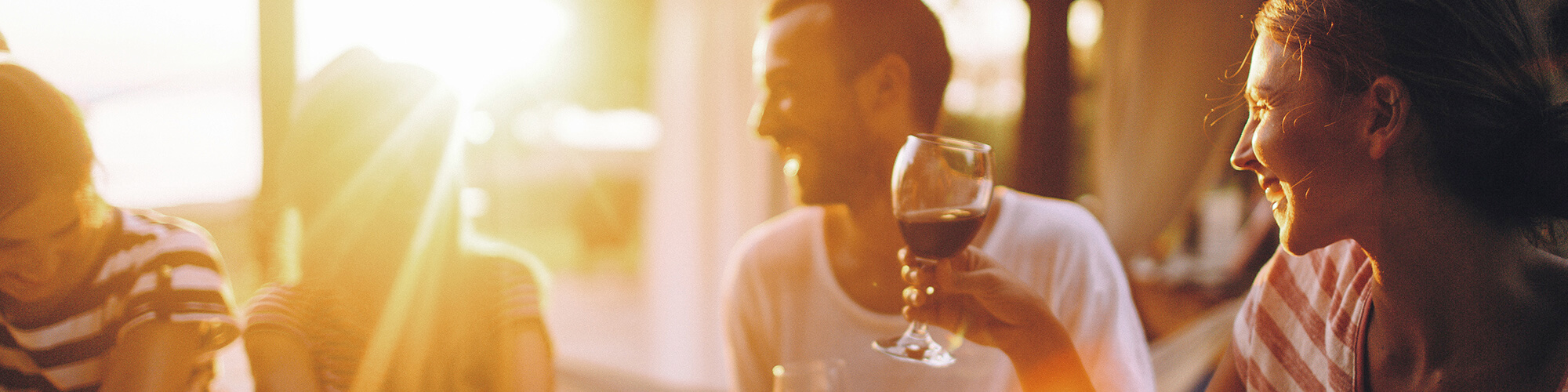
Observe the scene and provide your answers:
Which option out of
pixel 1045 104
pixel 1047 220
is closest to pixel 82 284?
pixel 1047 220

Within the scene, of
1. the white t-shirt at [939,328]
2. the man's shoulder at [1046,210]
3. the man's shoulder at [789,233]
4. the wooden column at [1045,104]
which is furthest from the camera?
the wooden column at [1045,104]

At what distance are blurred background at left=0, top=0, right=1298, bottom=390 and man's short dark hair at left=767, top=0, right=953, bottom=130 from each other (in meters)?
0.11

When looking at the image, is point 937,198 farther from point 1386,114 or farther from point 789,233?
point 789,233

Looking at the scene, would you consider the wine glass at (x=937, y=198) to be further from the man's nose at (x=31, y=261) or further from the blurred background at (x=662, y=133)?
the man's nose at (x=31, y=261)

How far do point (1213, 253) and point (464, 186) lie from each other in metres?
5.50

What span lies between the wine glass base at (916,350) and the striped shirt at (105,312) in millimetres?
760

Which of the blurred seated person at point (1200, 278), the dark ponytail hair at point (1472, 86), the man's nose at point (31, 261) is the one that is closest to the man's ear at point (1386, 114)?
the dark ponytail hair at point (1472, 86)

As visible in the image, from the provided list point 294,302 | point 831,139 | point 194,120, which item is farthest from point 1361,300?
point 194,120

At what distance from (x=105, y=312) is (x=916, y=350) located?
35.2 inches

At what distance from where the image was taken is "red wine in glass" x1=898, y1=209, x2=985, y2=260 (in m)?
0.91

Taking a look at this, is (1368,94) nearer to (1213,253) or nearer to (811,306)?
(811,306)

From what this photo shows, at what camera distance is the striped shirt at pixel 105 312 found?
899mm

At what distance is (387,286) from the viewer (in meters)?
1.04

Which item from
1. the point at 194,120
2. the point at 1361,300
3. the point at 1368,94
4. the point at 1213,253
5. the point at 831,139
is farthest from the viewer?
the point at 1213,253
